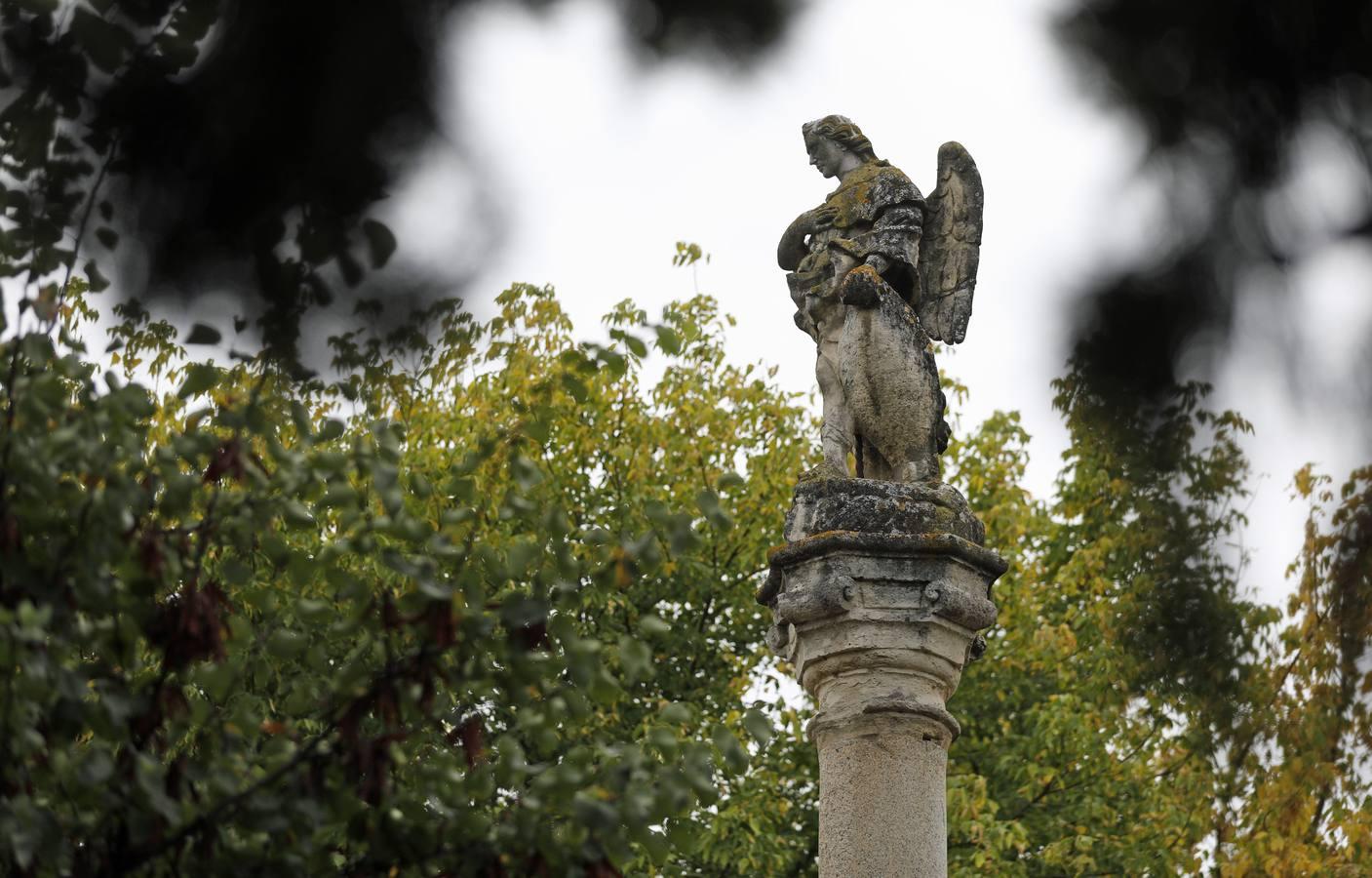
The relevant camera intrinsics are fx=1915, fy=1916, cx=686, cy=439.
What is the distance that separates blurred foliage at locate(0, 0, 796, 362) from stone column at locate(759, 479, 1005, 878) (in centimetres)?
608

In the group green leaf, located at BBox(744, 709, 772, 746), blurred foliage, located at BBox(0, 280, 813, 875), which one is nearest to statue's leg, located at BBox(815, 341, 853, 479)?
blurred foliage, located at BBox(0, 280, 813, 875)

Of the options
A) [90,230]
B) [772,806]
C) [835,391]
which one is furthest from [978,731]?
[90,230]

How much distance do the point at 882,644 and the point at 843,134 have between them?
8.07 feet

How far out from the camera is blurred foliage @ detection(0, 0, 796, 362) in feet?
3.59

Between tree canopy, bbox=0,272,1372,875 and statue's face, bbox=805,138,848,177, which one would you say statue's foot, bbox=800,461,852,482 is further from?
tree canopy, bbox=0,272,1372,875

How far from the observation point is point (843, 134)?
848 cm

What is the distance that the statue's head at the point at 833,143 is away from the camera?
8453 mm

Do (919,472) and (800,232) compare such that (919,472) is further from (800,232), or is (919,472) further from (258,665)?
(258,665)

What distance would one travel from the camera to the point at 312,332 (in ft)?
4.24

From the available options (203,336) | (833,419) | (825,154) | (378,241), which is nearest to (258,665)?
(203,336)

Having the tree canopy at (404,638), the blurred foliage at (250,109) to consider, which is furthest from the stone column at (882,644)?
the blurred foliage at (250,109)

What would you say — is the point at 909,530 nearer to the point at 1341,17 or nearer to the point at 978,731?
the point at 1341,17

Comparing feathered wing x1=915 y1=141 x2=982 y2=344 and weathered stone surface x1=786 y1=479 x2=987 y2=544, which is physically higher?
feathered wing x1=915 y1=141 x2=982 y2=344

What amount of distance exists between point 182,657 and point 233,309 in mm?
2506
